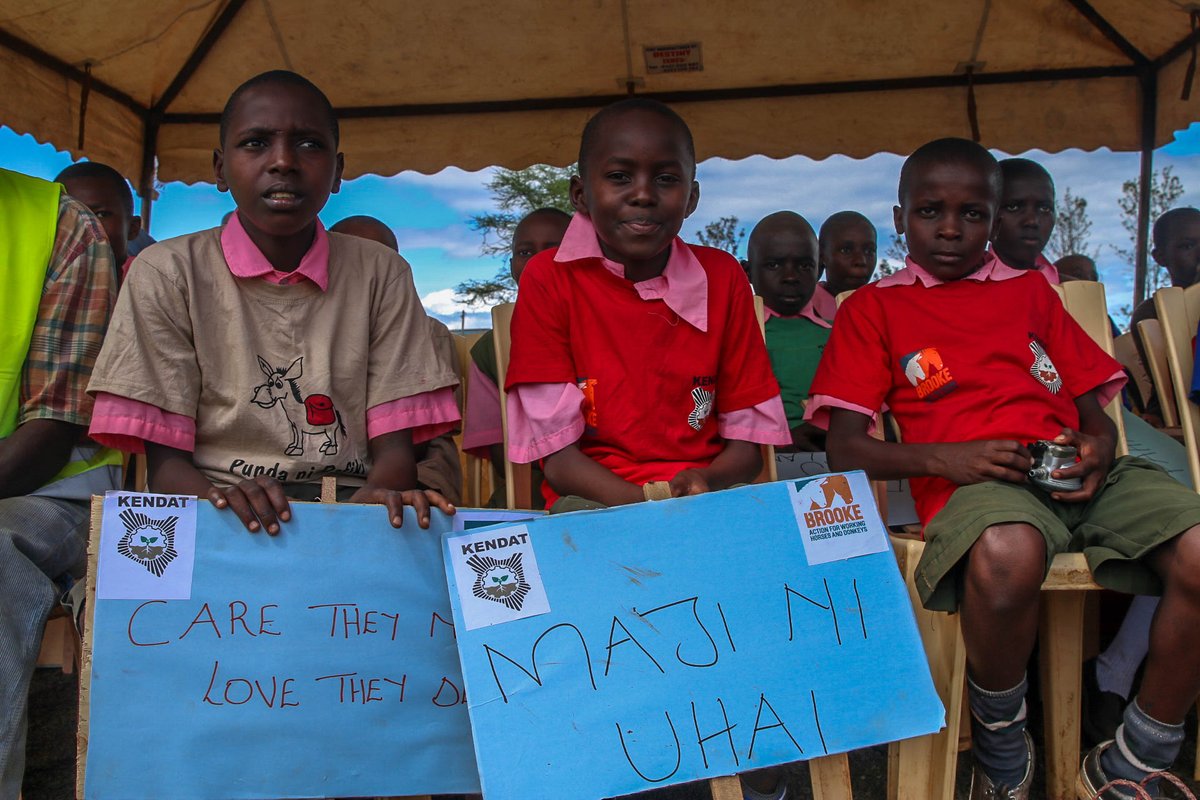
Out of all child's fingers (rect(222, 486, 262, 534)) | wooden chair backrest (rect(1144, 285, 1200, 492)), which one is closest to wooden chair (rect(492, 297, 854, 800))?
child's fingers (rect(222, 486, 262, 534))

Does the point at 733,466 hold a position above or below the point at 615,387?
below

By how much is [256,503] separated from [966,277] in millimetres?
1759

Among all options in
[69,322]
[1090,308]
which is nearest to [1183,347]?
[1090,308]

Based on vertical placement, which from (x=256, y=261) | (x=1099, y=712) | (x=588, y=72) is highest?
(x=588, y=72)

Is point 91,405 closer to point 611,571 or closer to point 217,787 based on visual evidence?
point 217,787

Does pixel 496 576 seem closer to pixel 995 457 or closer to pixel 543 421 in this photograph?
pixel 543 421

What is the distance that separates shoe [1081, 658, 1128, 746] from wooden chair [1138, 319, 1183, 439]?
2.78 ft

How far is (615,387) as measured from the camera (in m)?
2.04

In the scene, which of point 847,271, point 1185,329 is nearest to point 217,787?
point 1185,329

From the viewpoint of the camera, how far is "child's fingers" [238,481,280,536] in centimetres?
149

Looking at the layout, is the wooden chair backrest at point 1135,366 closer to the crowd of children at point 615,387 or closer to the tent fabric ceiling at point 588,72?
the tent fabric ceiling at point 588,72

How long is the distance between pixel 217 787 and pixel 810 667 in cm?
103

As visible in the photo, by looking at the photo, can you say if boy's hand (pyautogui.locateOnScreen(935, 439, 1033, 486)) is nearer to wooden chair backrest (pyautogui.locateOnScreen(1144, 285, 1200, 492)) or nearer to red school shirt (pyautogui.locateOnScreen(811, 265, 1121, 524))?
red school shirt (pyautogui.locateOnScreen(811, 265, 1121, 524))

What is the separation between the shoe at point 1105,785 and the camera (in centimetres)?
161
